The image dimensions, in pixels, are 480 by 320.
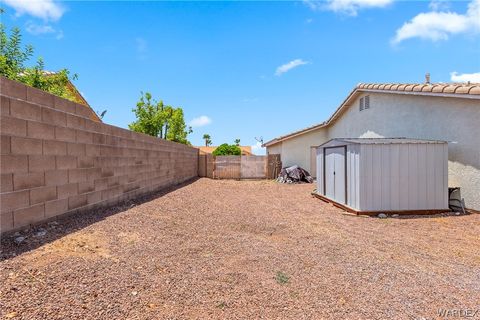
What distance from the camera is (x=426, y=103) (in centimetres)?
949

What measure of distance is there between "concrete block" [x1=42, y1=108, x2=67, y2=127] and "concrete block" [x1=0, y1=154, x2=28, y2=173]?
784 millimetres

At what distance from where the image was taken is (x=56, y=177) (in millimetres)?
4652

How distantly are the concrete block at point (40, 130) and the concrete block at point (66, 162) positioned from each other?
0.39 metres

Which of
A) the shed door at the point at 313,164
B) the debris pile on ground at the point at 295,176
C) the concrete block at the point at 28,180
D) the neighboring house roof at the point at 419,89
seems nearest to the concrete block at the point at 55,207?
the concrete block at the point at 28,180

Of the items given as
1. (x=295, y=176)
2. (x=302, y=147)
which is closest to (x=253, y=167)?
(x=302, y=147)

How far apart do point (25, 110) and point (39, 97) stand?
1.34 feet

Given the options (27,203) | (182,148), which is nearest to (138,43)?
(182,148)

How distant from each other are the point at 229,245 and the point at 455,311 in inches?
119

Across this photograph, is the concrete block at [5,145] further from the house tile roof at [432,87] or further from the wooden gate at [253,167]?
the wooden gate at [253,167]

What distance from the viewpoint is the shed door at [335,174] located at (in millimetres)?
9008

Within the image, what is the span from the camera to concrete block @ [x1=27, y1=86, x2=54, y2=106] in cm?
419

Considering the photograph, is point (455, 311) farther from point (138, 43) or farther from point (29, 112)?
point (138, 43)

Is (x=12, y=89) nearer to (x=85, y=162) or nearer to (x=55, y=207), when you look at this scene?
(x=55, y=207)

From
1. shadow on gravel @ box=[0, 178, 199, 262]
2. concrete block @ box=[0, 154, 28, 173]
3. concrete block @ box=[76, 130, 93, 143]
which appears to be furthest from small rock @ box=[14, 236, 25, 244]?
concrete block @ box=[76, 130, 93, 143]
